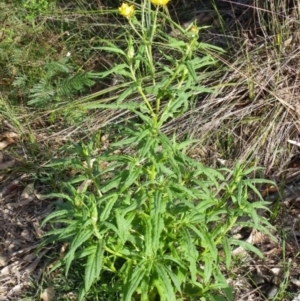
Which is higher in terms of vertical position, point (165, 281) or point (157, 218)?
point (157, 218)

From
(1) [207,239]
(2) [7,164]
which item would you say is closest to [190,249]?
(1) [207,239]

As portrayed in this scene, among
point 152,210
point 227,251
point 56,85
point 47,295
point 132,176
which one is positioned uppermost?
point 132,176

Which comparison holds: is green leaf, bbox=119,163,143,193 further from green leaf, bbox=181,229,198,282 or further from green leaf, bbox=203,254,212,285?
green leaf, bbox=203,254,212,285

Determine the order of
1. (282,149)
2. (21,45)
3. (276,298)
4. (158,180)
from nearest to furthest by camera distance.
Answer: (158,180) < (276,298) < (282,149) < (21,45)

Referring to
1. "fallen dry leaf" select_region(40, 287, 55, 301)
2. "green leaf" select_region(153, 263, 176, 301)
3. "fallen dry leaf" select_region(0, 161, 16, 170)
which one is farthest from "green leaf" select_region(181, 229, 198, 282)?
"fallen dry leaf" select_region(0, 161, 16, 170)

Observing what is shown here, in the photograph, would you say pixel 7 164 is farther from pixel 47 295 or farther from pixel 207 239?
pixel 207 239

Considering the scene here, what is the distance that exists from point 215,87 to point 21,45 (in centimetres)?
161

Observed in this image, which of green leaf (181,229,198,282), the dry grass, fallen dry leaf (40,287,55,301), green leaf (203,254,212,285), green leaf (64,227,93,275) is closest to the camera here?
green leaf (64,227,93,275)

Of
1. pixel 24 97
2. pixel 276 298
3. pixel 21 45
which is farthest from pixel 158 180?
pixel 21 45

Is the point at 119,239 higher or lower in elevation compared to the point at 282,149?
higher

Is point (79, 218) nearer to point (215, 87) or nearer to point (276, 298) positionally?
point (276, 298)

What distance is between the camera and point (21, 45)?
4809mm

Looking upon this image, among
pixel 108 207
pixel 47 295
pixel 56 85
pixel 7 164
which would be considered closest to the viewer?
pixel 108 207

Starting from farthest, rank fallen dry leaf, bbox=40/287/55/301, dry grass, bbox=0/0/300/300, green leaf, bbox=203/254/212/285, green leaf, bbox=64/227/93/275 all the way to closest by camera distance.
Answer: dry grass, bbox=0/0/300/300, fallen dry leaf, bbox=40/287/55/301, green leaf, bbox=203/254/212/285, green leaf, bbox=64/227/93/275
